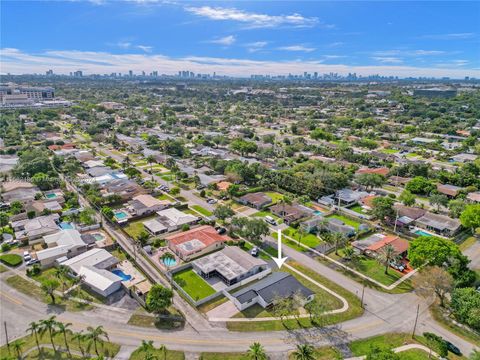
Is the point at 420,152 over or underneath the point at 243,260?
over

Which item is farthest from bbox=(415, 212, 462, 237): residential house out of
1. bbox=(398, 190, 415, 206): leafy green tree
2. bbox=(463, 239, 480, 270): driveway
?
bbox=(398, 190, 415, 206): leafy green tree

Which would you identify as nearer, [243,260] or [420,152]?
[243,260]

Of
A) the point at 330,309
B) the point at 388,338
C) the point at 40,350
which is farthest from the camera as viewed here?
the point at 330,309

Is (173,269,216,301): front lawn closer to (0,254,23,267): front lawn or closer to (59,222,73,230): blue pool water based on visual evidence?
(0,254,23,267): front lawn

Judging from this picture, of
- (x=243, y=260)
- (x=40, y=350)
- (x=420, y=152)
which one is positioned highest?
(x=420, y=152)

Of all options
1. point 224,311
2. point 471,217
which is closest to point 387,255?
point 471,217

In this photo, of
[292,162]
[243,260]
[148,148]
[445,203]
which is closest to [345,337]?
[243,260]

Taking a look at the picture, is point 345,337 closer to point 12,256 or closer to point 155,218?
point 155,218
